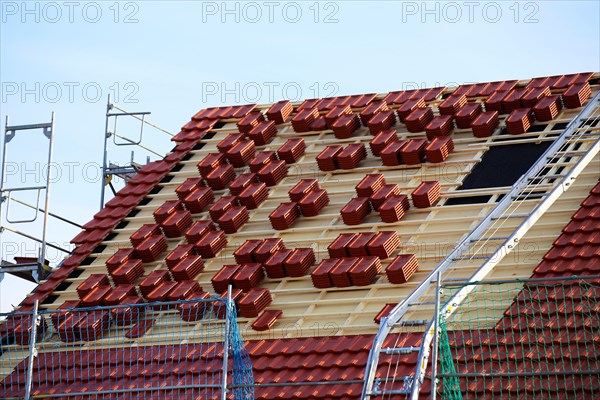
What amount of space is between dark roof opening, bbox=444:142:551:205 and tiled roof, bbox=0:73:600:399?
0.14 m

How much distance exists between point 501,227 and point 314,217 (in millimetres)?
3086

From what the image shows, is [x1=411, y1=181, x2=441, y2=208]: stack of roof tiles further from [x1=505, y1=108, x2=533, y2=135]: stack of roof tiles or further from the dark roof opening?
[x1=505, y1=108, x2=533, y2=135]: stack of roof tiles

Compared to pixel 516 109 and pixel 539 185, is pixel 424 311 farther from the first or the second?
pixel 516 109

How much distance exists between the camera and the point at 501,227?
1725cm

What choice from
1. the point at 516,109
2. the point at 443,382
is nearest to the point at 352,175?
the point at 516,109

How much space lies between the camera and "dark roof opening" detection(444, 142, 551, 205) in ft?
60.3

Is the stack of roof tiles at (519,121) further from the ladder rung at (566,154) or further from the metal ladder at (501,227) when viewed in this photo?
the ladder rung at (566,154)

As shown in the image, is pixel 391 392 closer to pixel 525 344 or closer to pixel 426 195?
pixel 525 344

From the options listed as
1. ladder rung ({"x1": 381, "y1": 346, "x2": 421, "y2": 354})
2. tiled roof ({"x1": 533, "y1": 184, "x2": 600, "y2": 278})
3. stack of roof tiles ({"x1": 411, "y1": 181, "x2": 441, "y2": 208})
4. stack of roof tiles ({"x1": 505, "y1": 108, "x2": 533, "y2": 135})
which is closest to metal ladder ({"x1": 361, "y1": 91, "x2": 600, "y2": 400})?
ladder rung ({"x1": 381, "y1": 346, "x2": 421, "y2": 354})

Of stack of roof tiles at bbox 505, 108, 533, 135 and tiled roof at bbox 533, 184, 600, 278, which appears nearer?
tiled roof at bbox 533, 184, 600, 278

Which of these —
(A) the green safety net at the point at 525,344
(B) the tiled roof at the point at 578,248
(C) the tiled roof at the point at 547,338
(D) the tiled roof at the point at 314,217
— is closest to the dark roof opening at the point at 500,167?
(D) the tiled roof at the point at 314,217

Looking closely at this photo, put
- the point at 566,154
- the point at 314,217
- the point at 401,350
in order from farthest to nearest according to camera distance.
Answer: the point at 314,217 < the point at 566,154 < the point at 401,350

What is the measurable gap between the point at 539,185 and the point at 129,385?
6.08 m

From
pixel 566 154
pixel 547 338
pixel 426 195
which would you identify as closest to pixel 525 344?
pixel 547 338
